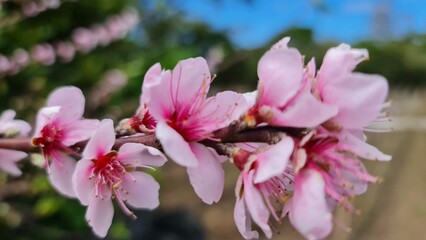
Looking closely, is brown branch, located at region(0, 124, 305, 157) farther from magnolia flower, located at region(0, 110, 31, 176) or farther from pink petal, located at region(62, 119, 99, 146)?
magnolia flower, located at region(0, 110, 31, 176)

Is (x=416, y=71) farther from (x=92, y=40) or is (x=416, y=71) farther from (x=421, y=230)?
(x=92, y=40)

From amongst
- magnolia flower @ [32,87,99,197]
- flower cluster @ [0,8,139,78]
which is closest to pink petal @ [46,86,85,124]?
magnolia flower @ [32,87,99,197]

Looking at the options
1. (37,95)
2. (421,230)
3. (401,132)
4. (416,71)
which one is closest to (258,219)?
(37,95)

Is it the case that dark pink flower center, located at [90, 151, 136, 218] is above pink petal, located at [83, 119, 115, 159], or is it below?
below

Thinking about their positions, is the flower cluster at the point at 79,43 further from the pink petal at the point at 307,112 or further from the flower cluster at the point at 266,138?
the pink petal at the point at 307,112

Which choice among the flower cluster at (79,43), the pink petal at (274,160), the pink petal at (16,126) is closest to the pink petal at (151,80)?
the pink petal at (274,160)

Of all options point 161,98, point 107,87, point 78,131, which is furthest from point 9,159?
point 107,87

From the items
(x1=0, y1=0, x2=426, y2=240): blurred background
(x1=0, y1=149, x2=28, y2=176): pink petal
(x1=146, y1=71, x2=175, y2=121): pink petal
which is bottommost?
(x1=0, y1=0, x2=426, y2=240): blurred background
